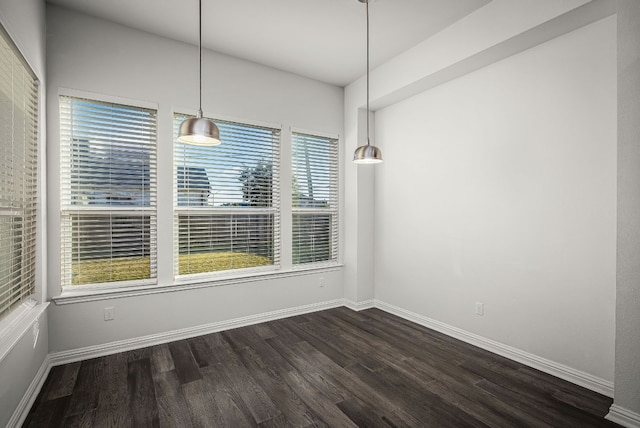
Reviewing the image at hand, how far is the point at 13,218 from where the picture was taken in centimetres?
215

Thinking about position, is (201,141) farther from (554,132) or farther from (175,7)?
(554,132)

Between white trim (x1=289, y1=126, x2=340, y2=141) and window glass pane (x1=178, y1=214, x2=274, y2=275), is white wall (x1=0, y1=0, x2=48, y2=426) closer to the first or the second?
window glass pane (x1=178, y1=214, x2=274, y2=275)

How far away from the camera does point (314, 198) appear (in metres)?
4.40

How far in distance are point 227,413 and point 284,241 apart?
219 cm

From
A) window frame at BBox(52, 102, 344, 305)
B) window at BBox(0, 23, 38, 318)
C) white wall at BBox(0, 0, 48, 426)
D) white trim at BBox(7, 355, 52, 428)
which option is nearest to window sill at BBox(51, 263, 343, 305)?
window frame at BBox(52, 102, 344, 305)

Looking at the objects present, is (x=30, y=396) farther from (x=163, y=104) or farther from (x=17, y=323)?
(x=163, y=104)

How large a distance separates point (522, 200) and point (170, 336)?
12.0 ft

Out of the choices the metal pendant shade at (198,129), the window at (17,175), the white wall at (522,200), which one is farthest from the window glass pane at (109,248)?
the white wall at (522,200)

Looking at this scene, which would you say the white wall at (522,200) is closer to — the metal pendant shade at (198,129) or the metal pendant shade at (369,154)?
the metal pendant shade at (369,154)

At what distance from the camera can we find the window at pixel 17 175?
1.98 meters

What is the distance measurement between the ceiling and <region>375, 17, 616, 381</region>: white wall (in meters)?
0.73

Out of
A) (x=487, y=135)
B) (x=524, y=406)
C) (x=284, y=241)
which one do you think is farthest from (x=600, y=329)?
(x=284, y=241)

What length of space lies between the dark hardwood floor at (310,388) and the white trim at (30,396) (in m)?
0.04

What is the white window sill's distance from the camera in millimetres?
1844
